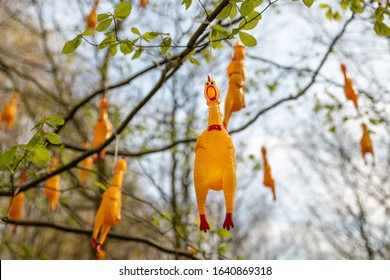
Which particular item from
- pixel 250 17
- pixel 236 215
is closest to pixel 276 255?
pixel 236 215

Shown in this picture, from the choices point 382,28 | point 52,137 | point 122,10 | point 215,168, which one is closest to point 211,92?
point 215,168

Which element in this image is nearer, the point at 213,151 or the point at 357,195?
the point at 213,151

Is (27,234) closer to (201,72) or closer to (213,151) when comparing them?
(201,72)

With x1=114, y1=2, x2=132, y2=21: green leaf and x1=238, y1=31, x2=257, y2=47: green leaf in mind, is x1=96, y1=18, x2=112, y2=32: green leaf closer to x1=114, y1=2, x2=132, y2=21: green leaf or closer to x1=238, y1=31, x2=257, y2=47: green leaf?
x1=114, y1=2, x2=132, y2=21: green leaf

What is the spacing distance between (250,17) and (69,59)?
212 inches

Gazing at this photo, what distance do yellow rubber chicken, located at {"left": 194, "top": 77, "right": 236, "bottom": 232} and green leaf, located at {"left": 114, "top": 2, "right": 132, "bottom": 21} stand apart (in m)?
0.63

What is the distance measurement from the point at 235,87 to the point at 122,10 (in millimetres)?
746

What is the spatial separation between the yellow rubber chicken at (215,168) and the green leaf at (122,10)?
632mm

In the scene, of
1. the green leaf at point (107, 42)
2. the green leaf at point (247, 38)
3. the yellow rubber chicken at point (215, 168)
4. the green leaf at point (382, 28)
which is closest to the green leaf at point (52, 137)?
the green leaf at point (107, 42)

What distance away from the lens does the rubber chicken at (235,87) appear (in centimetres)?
208

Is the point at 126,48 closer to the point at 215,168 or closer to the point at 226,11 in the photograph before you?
the point at 226,11

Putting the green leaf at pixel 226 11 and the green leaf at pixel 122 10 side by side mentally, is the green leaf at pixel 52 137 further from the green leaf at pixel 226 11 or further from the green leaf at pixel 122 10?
the green leaf at pixel 226 11

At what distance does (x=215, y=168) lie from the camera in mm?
1407

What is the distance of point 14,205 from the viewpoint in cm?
378
